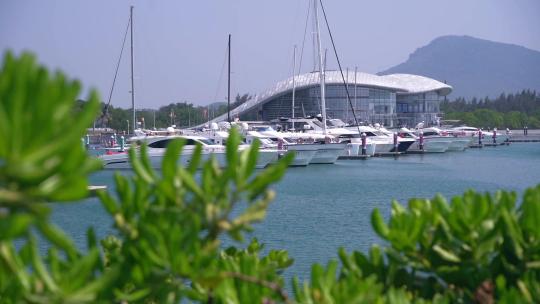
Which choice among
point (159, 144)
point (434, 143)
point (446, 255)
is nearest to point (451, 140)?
point (434, 143)

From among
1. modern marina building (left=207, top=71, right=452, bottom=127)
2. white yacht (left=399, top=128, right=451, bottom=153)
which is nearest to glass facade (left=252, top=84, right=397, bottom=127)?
modern marina building (left=207, top=71, right=452, bottom=127)

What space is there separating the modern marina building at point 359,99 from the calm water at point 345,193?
36410 mm

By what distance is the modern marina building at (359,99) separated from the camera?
92.4 m

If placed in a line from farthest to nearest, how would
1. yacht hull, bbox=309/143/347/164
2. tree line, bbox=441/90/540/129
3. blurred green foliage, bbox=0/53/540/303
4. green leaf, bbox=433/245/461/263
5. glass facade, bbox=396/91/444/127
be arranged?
tree line, bbox=441/90/540/129, glass facade, bbox=396/91/444/127, yacht hull, bbox=309/143/347/164, green leaf, bbox=433/245/461/263, blurred green foliage, bbox=0/53/540/303

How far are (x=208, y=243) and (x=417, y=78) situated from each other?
107172 millimetres

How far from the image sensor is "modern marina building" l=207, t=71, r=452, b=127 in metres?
92.4

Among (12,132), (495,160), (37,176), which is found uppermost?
(12,132)

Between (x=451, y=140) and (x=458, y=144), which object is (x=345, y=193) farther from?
(x=458, y=144)

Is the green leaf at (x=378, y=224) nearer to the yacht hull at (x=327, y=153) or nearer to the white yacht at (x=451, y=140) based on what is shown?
the yacht hull at (x=327, y=153)

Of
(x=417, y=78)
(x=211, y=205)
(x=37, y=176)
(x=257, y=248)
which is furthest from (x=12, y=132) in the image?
(x=417, y=78)

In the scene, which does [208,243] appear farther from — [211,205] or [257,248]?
[257,248]

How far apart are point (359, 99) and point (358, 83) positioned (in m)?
2.29

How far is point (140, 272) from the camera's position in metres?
3.02

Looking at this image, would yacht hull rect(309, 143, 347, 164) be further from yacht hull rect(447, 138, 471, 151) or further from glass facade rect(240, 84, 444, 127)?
glass facade rect(240, 84, 444, 127)
